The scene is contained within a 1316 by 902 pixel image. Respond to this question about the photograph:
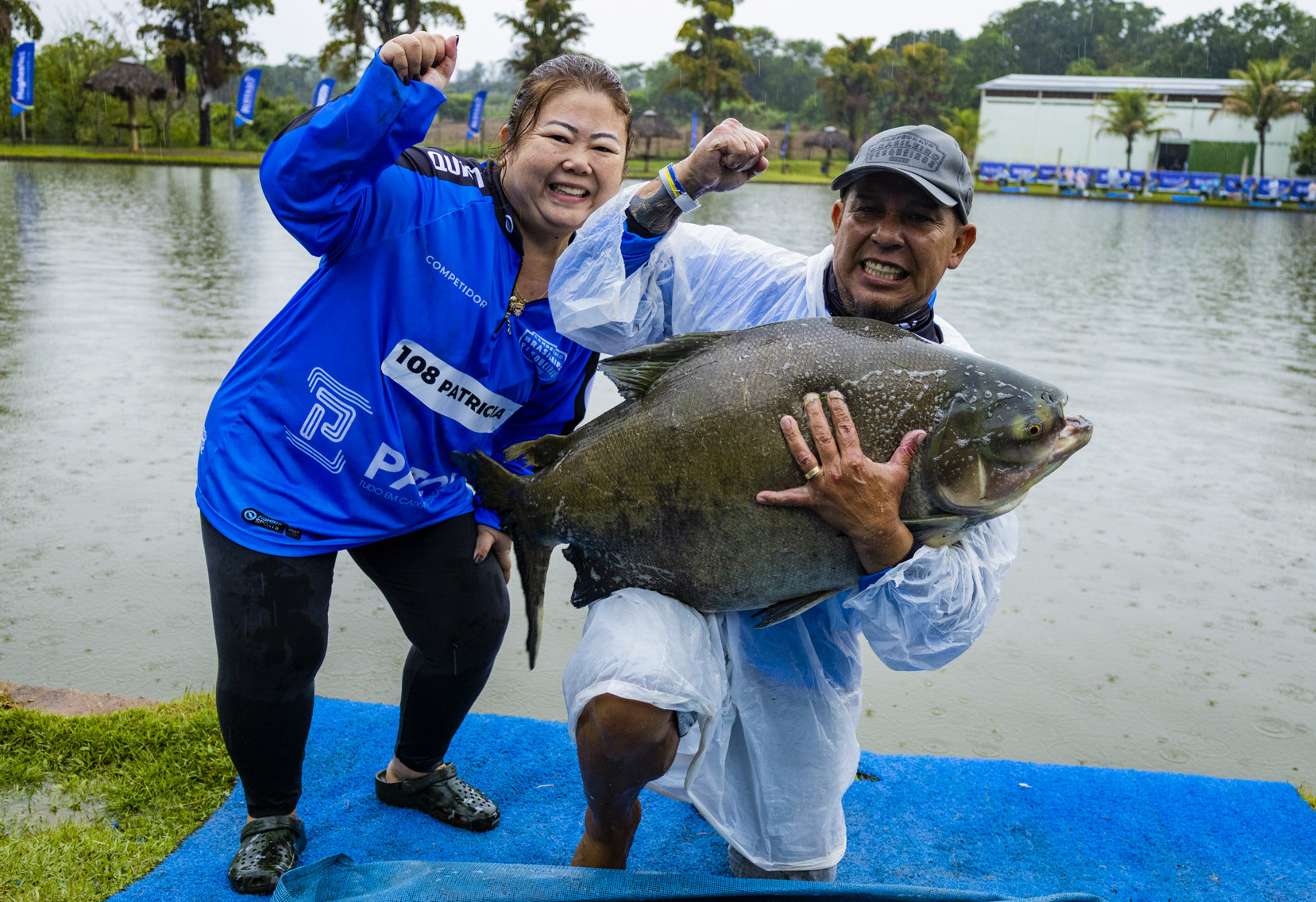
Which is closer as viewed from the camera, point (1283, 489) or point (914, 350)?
point (914, 350)

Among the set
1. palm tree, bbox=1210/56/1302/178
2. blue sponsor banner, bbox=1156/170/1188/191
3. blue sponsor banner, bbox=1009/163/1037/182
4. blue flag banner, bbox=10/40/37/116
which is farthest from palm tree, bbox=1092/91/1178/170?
blue flag banner, bbox=10/40/37/116

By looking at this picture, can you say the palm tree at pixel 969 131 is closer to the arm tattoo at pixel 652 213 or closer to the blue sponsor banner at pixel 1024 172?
the blue sponsor banner at pixel 1024 172

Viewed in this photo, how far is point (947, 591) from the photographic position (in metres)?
2.01

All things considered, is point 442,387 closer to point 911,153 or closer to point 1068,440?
point 911,153

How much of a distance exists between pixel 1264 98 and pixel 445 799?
55326 millimetres

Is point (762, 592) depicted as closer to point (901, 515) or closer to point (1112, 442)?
point (901, 515)

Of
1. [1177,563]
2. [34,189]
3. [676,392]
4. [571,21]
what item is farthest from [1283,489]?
[571,21]

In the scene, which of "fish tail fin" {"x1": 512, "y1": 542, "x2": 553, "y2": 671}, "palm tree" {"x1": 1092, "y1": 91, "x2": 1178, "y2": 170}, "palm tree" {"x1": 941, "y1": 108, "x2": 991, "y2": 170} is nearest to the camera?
"fish tail fin" {"x1": 512, "y1": 542, "x2": 553, "y2": 671}

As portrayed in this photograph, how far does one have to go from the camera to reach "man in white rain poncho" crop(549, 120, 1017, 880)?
1893 millimetres

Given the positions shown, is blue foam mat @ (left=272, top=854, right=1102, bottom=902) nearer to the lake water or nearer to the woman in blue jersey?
the woman in blue jersey

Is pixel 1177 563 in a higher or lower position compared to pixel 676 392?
lower

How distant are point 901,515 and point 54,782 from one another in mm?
2347

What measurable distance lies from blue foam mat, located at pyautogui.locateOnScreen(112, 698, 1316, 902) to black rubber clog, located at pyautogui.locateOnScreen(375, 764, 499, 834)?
0.10ft

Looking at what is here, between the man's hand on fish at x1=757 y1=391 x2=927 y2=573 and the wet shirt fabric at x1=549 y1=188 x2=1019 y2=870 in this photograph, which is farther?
the wet shirt fabric at x1=549 y1=188 x2=1019 y2=870
